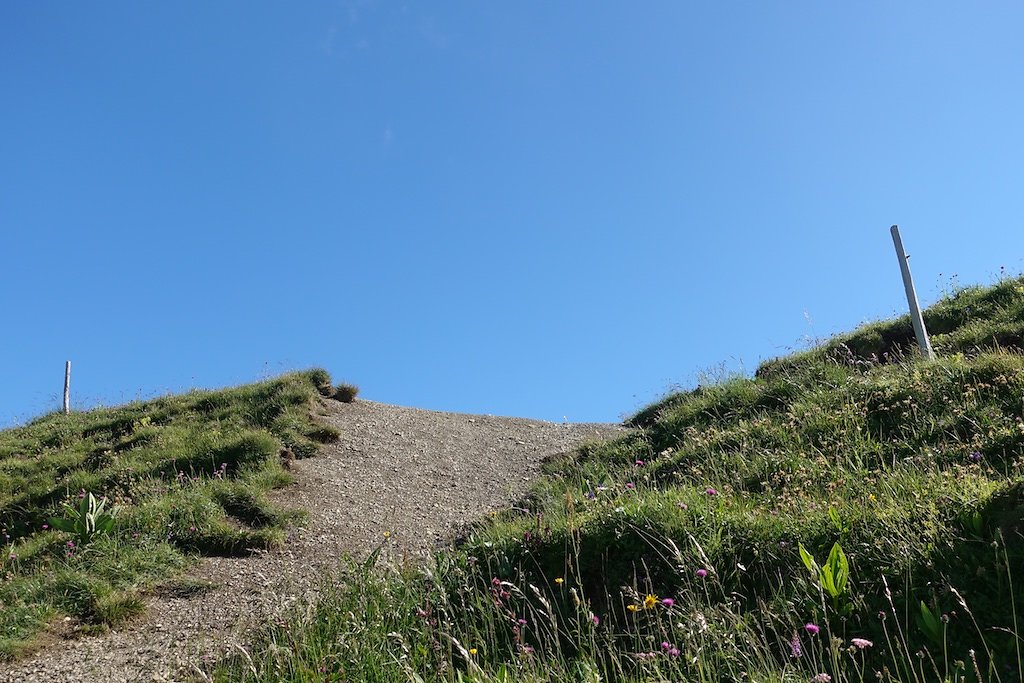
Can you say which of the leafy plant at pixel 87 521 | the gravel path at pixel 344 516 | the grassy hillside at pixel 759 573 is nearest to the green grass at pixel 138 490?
the leafy plant at pixel 87 521

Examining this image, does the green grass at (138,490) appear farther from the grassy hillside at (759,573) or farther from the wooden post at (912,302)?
the wooden post at (912,302)

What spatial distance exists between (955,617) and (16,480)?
1142 centimetres

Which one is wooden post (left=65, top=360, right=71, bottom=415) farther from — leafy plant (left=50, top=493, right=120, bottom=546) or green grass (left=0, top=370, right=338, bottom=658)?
leafy plant (left=50, top=493, right=120, bottom=546)

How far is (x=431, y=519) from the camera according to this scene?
8.45 m

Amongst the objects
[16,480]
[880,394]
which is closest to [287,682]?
[880,394]

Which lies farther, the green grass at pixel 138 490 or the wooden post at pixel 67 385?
the wooden post at pixel 67 385

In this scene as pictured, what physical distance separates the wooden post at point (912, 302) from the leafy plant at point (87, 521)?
10042 millimetres

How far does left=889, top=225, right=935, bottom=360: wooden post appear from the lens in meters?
9.51

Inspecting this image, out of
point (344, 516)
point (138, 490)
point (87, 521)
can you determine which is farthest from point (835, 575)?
point (138, 490)

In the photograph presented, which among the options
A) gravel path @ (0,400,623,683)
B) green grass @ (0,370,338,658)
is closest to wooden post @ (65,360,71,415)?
green grass @ (0,370,338,658)

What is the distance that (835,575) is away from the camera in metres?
3.85

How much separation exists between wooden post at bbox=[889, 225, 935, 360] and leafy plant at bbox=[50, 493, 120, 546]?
1004cm

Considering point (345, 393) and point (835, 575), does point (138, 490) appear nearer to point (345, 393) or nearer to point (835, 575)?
point (345, 393)

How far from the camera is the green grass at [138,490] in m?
6.27
